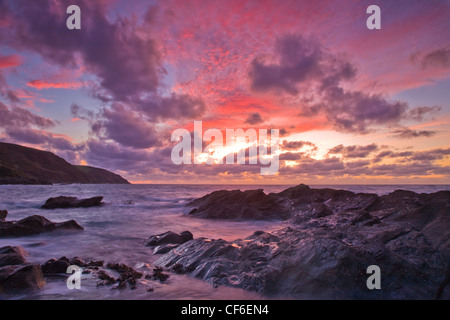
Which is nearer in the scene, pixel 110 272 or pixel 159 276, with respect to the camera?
pixel 159 276

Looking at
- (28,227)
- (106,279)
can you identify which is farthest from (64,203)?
(106,279)

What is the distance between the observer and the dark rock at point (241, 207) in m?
24.2

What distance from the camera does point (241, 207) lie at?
83.1ft

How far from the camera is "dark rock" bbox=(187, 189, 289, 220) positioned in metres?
24.2

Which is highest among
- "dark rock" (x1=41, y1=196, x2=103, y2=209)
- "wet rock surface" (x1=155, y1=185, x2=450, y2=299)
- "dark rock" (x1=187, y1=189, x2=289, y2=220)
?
"wet rock surface" (x1=155, y1=185, x2=450, y2=299)

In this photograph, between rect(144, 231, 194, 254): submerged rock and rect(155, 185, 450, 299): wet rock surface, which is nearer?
rect(155, 185, 450, 299): wet rock surface

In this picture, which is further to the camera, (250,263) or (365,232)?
(365,232)

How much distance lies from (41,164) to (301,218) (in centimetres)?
22806

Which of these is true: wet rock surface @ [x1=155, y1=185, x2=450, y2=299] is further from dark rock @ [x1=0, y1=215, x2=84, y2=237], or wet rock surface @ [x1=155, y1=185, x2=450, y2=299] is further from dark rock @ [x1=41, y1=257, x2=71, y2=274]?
dark rock @ [x1=0, y1=215, x2=84, y2=237]

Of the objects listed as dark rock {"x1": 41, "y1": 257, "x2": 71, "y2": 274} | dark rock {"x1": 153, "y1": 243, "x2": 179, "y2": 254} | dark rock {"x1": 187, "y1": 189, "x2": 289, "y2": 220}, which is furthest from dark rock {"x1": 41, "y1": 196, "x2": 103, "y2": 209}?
dark rock {"x1": 41, "y1": 257, "x2": 71, "y2": 274}

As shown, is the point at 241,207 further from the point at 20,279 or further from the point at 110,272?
the point at 20,279
